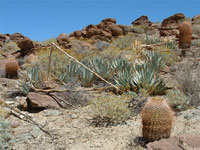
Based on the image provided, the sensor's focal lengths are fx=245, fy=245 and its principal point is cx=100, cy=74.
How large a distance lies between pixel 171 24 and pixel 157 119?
24794 mm

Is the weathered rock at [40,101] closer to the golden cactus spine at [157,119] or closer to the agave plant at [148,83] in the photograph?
the agave plant at [148,83]

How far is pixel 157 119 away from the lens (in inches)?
151

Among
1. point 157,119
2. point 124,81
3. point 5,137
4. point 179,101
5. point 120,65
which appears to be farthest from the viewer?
point 120,65

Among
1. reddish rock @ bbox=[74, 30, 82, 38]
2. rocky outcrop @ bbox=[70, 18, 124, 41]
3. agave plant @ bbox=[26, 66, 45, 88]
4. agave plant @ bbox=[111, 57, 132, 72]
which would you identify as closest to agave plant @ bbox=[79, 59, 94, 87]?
agave plant @ bbox=[111, 57, 132, 72]

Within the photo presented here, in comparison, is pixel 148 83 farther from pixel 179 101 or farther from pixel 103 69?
pixel 103 69

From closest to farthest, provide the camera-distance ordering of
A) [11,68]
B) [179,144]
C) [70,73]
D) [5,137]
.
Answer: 1. [179,144]
2. [5,137]
3. [70,73]
4. [11,68]

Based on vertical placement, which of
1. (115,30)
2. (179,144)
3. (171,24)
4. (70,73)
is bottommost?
(179,144)

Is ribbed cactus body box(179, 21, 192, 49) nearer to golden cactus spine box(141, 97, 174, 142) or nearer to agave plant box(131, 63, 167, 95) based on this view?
agave plant box(131, 63, 167, 95)

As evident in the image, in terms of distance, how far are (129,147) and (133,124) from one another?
104 cm

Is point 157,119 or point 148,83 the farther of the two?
point 148,83

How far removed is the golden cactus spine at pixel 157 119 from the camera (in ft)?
Answer: 12.6

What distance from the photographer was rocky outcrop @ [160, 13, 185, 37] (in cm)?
2491

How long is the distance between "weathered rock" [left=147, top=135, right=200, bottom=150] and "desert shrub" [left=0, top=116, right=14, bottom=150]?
225cm

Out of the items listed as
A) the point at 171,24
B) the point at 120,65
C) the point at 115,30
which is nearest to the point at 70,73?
the point at 120,65
